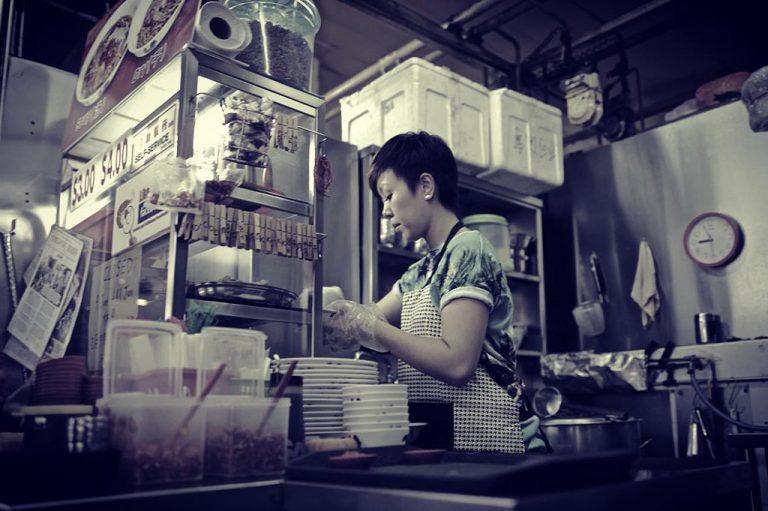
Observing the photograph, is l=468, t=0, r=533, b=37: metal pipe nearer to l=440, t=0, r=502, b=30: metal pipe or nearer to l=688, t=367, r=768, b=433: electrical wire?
l=440, t=0, r=502, b=30: metal pipe

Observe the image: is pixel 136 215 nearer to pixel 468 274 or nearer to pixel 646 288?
pixel 468 274

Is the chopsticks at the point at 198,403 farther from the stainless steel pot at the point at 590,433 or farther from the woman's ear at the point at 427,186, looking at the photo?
the stainless steel pot at the point at 590,433

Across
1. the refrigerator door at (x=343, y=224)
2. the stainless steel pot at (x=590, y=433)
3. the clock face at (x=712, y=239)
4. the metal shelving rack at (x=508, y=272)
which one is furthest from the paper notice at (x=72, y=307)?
the clock face at (x=712, y=239)

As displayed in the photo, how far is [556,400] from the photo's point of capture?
3.93 m

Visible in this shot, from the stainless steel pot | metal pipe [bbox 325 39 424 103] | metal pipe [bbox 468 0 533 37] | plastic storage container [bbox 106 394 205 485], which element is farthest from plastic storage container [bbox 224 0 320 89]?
metal pipe [bbox 325 39 424 103]

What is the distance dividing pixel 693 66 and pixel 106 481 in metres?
6.52

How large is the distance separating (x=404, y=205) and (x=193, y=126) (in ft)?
2.35

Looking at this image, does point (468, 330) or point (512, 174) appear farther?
point (512, 174)

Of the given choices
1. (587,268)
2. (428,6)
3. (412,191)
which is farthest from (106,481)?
(428,6)

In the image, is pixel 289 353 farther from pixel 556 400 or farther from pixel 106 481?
pixel 556 400

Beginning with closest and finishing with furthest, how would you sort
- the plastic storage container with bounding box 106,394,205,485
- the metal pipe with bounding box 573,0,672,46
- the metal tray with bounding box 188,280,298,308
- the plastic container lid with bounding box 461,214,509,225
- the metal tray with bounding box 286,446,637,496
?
1. the metal tray with bounding box 286,446,637,496
2. the plastic storage container with bounding box 106,394,205,485
3. the metal tray with bounding box 188,280,298,308
4. the plastic container lid with bounding box 461,214,509,225
5. the metal pipe with bounding box 573,0,672,46

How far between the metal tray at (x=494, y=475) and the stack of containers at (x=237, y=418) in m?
0.11

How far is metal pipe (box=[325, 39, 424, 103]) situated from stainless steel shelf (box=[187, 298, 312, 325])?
3.26m

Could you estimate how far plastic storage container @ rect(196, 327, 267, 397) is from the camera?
55.0 inches
